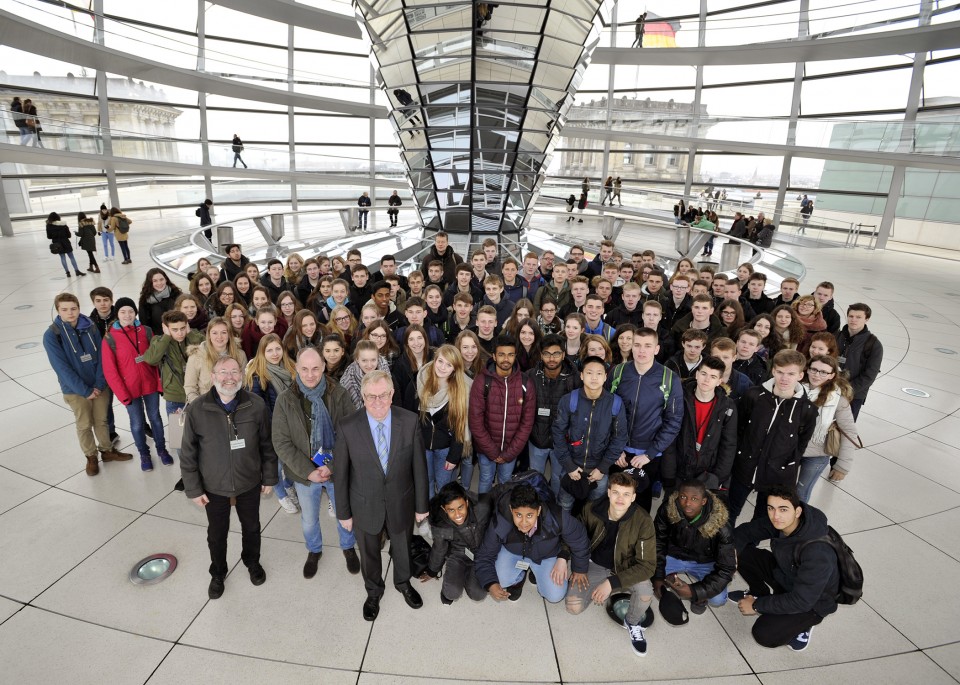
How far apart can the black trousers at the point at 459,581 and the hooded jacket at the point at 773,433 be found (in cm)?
239

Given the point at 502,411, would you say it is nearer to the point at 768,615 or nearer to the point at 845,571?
the point at 768,615

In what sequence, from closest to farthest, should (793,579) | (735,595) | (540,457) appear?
(793,579) → (735,595) → (540,457)

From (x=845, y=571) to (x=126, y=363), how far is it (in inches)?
235

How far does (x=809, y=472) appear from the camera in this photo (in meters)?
4.45

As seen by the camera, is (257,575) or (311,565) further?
(311,565)

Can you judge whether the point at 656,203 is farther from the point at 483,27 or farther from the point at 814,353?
the point at 814,353

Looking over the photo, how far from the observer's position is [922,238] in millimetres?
25344

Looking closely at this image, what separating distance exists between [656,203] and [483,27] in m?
19.5

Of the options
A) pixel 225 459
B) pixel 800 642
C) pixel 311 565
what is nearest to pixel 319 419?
pixel 225 459

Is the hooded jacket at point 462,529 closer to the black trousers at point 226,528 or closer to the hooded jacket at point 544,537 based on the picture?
the hooded jacket at point 544,537

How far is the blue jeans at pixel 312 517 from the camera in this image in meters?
3.83

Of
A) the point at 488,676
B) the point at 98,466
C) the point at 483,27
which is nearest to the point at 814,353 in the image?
the point at 488,676

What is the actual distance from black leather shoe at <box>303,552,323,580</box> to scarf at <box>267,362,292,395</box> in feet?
4.35

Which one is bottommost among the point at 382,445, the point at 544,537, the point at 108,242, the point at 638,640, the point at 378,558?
the point at 638,640
